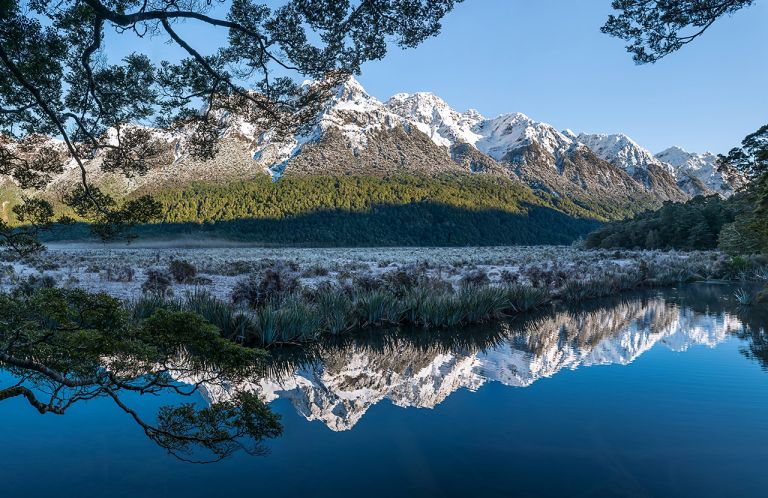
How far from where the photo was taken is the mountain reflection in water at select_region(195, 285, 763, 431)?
6.54 meters

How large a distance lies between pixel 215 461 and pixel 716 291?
68.3 ft

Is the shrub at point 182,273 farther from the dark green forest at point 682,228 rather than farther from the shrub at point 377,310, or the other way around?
the dark green forest at point 682,228

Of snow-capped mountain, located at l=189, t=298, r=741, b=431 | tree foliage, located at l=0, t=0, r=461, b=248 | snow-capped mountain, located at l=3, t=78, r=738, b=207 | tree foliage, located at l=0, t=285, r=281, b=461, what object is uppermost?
snow-capped mountain, located at l=3, t=78, r=738, b=207

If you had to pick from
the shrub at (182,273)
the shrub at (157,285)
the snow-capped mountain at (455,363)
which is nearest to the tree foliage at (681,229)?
the snow-capped mountain at (455,363)

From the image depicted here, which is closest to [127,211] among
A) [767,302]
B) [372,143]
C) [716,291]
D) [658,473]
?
[658,473]

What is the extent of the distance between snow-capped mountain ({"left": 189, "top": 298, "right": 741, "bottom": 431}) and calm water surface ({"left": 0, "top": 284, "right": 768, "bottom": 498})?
0.15 feet

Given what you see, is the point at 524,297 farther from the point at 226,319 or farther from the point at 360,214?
the point at 360,214

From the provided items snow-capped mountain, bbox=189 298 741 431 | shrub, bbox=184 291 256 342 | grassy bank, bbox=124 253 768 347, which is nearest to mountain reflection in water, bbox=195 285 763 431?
snow-capped mountain, bbox=189 298 741 431

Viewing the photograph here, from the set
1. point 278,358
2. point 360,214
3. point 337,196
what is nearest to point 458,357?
point 278,358

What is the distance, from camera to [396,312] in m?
11.9

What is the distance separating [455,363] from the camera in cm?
827

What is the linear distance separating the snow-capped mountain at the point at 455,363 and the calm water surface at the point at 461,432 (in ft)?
0.15

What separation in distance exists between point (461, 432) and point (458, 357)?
11.5 ft

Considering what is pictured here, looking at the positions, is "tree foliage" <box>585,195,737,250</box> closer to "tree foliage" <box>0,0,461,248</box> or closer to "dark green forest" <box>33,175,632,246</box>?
"tree foliage" <box>0,0,461,248</box>
